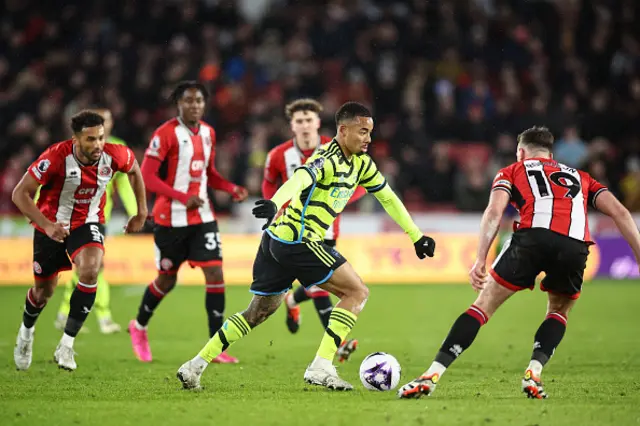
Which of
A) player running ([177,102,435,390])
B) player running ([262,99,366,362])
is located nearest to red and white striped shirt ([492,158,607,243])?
player running ([177,102,435,390])

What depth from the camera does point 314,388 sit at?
7574 millimetres

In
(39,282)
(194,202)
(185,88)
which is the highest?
(185,88)

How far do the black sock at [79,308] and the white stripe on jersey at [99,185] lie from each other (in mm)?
625

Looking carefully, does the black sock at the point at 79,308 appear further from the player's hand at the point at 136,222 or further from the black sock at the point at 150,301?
the black sock at the point at 150,301

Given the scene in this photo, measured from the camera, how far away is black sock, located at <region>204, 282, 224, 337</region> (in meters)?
9.73

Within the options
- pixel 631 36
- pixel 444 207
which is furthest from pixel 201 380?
pixel 631 36

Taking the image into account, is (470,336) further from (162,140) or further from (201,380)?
(162,140)

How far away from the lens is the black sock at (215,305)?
9.73 metres

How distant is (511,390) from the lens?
7.54 meters

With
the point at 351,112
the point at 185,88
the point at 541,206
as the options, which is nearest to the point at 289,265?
the point at 351,112

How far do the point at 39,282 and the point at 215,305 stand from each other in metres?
1.75

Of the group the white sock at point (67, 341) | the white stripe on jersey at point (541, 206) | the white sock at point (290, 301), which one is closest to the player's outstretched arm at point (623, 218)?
the white stripe on jersey at point (541, 206)

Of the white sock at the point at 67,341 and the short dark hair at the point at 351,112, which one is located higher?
the short dark hair at the point at 351,112

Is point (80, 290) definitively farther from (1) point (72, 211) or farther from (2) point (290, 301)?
(2) point (290, 301)
